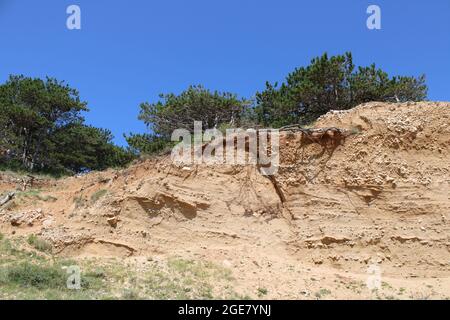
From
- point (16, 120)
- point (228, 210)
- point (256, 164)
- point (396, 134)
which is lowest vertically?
point (228, 210)

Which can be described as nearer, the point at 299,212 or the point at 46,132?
the point at 299,212

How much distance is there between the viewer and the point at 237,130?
14172mm

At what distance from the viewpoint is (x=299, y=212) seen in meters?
13.0

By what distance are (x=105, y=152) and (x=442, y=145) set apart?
20121 mm

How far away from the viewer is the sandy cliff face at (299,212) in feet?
38.8

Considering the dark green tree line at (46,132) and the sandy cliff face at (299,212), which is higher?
the dark green tree line at (46,132)

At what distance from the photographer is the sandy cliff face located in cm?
1181

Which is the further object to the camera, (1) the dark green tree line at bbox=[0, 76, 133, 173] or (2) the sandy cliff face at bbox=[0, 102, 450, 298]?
(1) the dark green tree line at bbox=[0, 76, 133, 173]

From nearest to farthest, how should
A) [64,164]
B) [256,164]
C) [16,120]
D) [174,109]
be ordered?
[256,164], [174,109], [16,120], [64,164]

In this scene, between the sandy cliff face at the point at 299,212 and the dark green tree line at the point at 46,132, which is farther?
the dark green tree line at the point at 46,132

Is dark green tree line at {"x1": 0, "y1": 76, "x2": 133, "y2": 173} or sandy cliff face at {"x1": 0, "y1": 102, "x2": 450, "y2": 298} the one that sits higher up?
dark green tree line at {"x1": 0, "y1": 76, "x2": 133, "y2": 173}

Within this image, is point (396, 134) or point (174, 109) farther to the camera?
point (174, 109)

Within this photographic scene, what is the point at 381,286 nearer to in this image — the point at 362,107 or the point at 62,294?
the point at 362,107

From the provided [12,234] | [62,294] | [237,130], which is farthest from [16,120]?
[62,294]
